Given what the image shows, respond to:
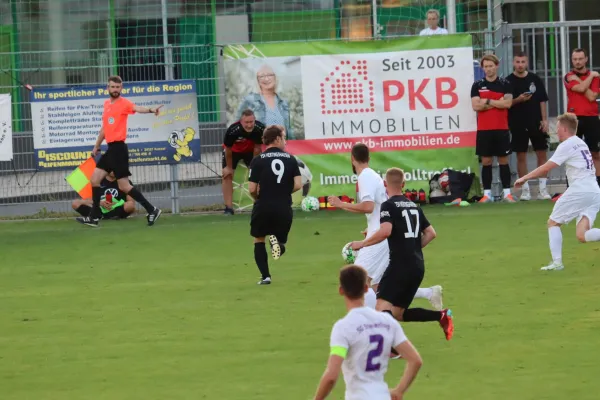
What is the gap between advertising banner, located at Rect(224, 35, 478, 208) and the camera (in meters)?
20.6

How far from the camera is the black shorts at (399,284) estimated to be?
9.69 meters

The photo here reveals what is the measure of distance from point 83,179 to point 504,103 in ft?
22.0

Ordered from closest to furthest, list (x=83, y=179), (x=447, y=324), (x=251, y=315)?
(x=447, y=324) < (x=251, y=315) < (x=83, y=179)

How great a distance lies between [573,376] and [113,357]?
358cm

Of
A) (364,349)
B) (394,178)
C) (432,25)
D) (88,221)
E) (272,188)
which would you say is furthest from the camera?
(432,25)

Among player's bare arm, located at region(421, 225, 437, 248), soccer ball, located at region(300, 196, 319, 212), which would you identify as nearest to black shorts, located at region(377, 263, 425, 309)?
player's bare arm, located at region(421, 225, 437, 248)

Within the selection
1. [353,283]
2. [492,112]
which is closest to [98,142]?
[492,112]

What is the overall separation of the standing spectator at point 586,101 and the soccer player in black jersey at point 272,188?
317 inches

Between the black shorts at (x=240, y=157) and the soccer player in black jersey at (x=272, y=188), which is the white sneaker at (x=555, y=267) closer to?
the soccer player in black jersey at (x=272, y=188)

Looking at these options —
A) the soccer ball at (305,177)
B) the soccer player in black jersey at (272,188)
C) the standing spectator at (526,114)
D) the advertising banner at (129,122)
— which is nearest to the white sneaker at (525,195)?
the standing spectator at (526,114)

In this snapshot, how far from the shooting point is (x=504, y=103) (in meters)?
20.0

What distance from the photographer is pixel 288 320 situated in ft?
37.4

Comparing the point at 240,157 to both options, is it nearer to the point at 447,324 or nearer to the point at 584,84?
the point at 584,84

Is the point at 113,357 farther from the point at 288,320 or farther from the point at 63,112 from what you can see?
the point at 63,112
